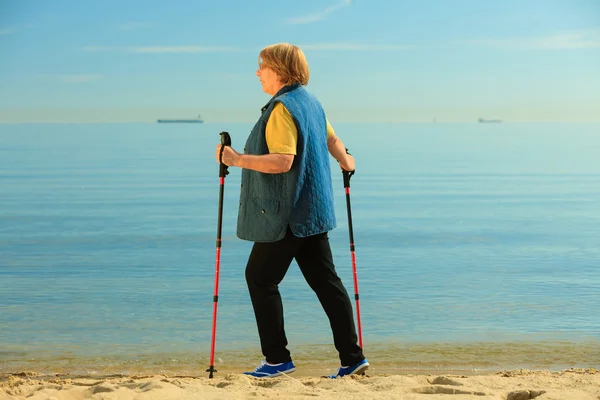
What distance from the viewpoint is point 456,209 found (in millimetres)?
16188

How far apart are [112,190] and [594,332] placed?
15333 mm

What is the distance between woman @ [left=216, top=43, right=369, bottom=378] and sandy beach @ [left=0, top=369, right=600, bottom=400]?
11.2 inches

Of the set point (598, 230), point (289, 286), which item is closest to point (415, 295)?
point (289, 286)

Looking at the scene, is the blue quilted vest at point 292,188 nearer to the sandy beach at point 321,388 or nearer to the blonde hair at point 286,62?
the blonde hair at point 286,62

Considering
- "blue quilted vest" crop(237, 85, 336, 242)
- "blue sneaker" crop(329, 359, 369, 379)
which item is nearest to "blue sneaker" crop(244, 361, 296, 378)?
"blue sneaker" crop(329, 359, 369, 379)

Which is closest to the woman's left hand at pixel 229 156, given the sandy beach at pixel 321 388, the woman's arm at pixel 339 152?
the woman's arm at pixel 339 152

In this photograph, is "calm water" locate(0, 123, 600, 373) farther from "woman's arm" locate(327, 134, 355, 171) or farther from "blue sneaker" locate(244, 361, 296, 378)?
"woman's arm" locate(327, 134, 355, 171)

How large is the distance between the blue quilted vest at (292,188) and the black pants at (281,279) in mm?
86

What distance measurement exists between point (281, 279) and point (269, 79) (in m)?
0.99

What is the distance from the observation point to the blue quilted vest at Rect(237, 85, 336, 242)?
177 inches

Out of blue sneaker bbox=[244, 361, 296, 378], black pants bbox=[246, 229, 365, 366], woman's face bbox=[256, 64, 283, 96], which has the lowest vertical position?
blue sneaker bbox=[244, 361, 296, 378]

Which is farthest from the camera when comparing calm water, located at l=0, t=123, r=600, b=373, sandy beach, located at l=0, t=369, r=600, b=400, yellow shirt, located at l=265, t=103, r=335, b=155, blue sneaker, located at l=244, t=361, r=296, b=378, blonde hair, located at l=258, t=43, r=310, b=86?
calm water, located at l=0, t=123, r=600, b=373

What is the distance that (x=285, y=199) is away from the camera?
14.8 feet

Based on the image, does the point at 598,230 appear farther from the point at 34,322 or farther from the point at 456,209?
the point at 34,322
